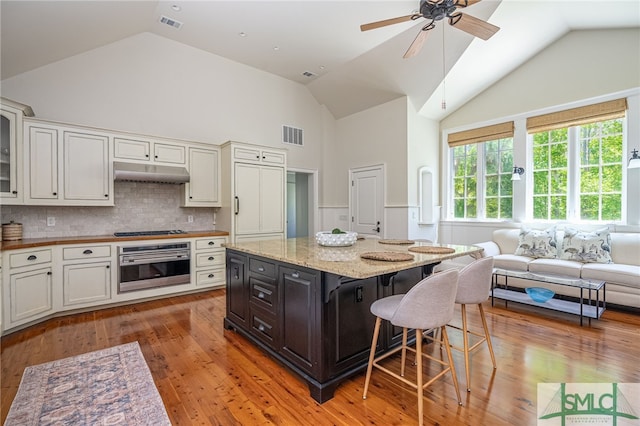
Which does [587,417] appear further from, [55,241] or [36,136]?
[36,136]

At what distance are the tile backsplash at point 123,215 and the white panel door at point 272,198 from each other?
90cm

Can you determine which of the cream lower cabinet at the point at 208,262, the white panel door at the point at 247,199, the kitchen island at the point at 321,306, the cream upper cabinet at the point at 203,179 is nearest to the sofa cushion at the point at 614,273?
the kitchen island at the point at 321,306

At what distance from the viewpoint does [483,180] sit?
5.57 metres

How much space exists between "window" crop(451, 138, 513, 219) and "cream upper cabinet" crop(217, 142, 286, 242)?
11.5ft

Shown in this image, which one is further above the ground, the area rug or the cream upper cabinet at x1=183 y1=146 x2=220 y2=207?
the cream upper cabinet at x1=183 y1=146 x2=220 y2=207

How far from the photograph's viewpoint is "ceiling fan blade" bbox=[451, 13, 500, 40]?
8.40ft

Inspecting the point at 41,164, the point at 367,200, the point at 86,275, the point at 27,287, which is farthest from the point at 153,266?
the point at 367,200

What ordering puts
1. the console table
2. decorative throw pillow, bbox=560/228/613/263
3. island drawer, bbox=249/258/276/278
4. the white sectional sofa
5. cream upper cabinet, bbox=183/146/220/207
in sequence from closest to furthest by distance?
island drawer, bbox=249/258/276/278
the console table
the white sectional sofa
decorative throw pillow, bbox=560/228/613/263
cream upper cabinet, bbox=183/146/220/207

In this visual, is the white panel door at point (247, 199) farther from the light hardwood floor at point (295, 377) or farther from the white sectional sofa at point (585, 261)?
the white sectional sofa at point (585, 261)

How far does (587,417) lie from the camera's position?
5.68 ft

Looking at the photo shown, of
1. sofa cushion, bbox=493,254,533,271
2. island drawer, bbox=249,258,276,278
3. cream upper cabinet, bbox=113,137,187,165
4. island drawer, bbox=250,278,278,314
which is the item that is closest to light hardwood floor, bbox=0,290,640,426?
island drawer, bbox=250,278,278,314

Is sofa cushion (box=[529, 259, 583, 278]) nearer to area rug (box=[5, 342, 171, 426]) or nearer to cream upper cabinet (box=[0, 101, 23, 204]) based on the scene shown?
area rug (box=[5, 342, 171, 426])

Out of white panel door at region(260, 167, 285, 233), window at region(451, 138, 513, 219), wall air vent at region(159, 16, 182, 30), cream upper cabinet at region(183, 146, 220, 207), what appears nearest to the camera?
wall air vent at region(159, 16, 182, 30)

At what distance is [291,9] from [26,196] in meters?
3.77
